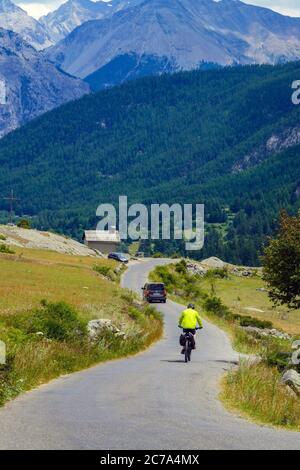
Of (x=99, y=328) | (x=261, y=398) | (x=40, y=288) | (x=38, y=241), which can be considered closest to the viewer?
(x=261, y=398)

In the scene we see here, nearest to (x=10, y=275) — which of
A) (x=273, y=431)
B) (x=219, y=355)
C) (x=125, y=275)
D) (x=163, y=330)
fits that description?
(x=163, y=330)

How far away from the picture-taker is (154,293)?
79.7 metres

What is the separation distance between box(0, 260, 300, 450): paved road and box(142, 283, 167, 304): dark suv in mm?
49392

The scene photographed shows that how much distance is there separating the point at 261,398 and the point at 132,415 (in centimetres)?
396

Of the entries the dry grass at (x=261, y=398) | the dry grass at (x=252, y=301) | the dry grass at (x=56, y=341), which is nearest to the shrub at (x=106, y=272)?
the dry grass at (x=252, y=301)

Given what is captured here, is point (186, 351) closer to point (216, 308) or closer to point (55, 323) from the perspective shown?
point (55, 323)

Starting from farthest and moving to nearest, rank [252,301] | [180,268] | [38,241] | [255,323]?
[38,241], [180,268], [252,301], [255,323]

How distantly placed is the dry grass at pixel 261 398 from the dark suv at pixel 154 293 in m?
53.5

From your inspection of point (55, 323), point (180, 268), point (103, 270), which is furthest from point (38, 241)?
point (55, 323)

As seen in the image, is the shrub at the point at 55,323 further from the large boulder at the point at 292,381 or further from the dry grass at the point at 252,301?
the dry grass at the point at 252,301

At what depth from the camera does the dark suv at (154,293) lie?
260 feet

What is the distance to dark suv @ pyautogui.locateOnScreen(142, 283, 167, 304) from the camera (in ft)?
260
